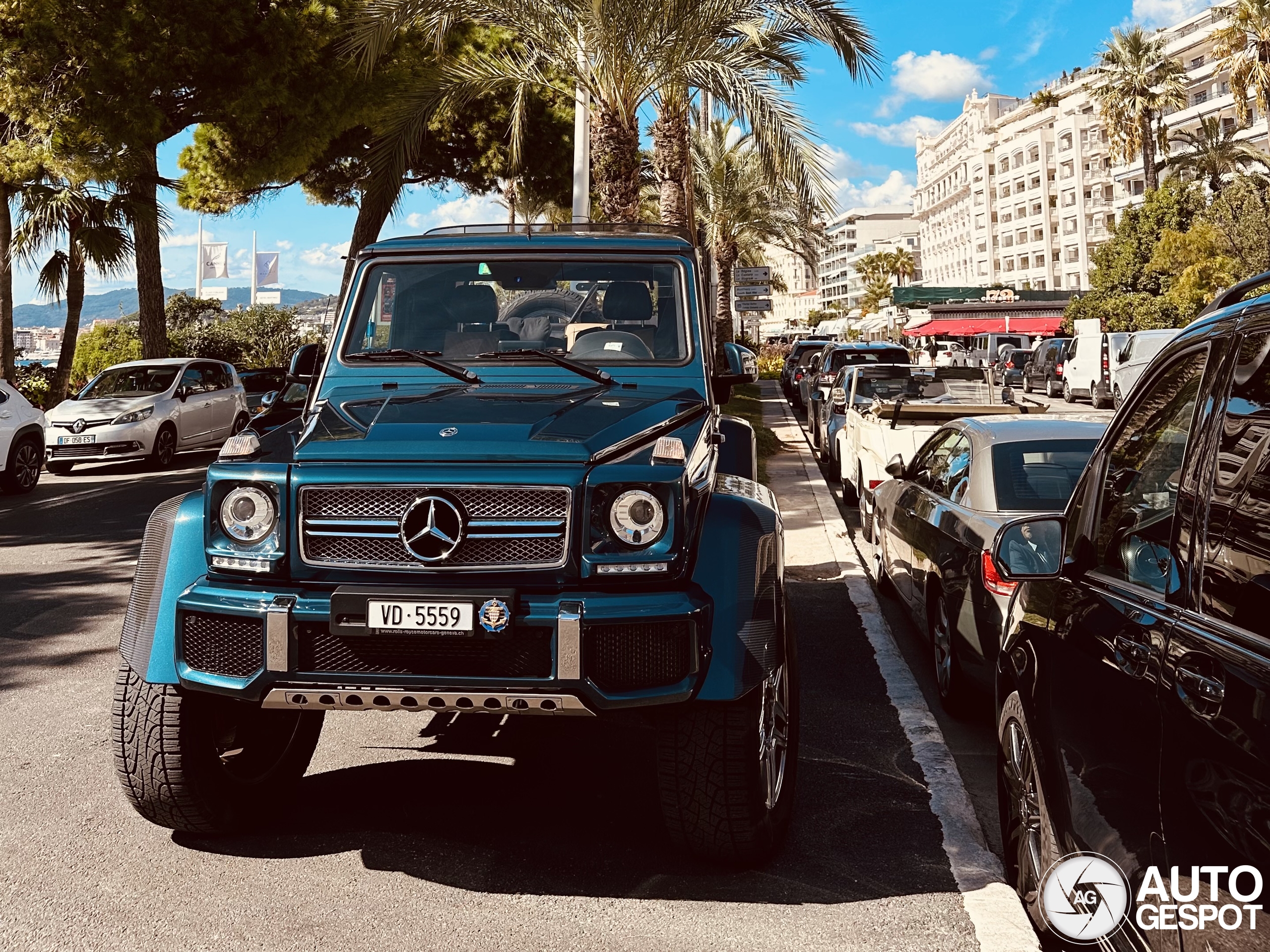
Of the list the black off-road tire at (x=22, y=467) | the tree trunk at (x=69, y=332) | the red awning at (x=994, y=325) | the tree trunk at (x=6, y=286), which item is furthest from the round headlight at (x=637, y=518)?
the red awning at (x=994, y=325)

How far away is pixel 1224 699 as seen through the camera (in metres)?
2.13

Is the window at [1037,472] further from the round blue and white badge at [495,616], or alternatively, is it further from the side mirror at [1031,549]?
the round blue and white badge at [495,616]

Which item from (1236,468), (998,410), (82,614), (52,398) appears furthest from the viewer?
(52,398)

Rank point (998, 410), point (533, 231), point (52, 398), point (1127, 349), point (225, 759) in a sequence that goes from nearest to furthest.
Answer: point (225, 759) → point (533, 231) → point (998, 410) → point (52, 398) → point (1127, 349)

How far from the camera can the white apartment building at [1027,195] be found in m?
101

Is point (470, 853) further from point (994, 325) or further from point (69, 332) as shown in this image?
point (994, 325)

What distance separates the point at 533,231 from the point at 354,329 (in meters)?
0.99

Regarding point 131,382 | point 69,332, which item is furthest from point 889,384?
point 69,332

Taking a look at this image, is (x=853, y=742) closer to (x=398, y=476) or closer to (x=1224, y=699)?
(x=398, y=476)

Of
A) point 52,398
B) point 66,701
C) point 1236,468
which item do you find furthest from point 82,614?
point 52,398

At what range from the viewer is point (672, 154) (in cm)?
2019

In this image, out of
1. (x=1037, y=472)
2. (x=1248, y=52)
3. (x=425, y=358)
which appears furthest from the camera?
(x=1248, y=52)

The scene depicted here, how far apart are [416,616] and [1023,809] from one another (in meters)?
1.77

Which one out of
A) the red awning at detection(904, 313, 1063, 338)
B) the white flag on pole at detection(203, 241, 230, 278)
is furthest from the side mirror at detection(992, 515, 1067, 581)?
the red awning at detection(904, 313, 1063, 338)
